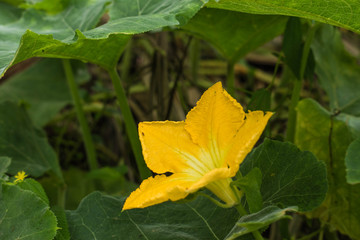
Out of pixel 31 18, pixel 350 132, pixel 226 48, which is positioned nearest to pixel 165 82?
pixel 226 48

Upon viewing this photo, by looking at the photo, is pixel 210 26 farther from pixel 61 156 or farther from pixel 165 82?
pixel 61 156

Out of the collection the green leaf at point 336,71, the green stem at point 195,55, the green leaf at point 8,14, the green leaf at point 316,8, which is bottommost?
the green stem at point 195,55

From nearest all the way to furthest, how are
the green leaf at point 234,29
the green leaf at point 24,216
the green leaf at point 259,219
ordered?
the green leaf at point 259,219, the green leaf at point 24,216, the green leaf at point 234,29

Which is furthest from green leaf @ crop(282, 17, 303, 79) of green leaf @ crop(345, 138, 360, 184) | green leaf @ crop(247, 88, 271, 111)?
green leaf @ crop(345, 138, 360, 184)

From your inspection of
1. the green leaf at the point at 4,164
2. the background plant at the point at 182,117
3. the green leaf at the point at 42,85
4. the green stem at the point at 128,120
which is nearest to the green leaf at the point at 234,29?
the background plant at the point at 182,117

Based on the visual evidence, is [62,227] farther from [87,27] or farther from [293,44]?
[293,44]

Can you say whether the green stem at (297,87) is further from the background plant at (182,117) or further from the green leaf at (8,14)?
the green leaf at (8,14)

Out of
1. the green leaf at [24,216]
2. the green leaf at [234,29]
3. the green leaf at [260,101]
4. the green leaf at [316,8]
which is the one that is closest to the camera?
the green leaf at [24,216]

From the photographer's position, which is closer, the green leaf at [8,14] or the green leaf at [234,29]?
the green leaf at [234,29]
